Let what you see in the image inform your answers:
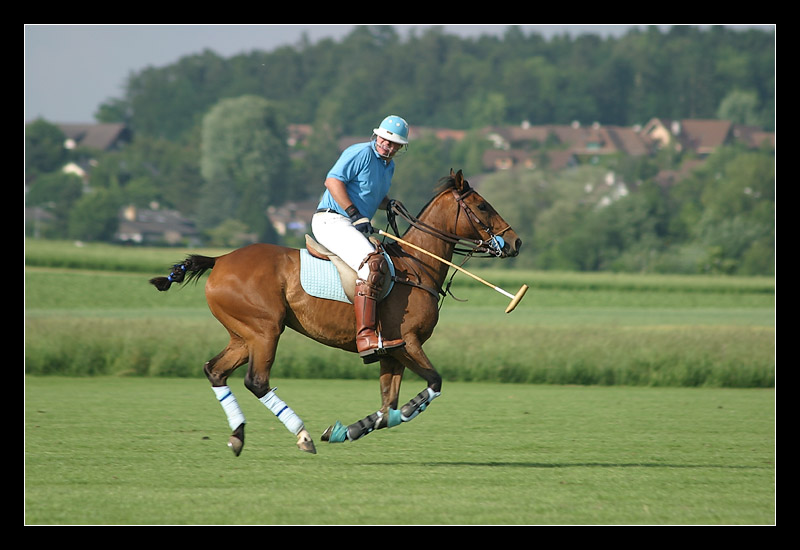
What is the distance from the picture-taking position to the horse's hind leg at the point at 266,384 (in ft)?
30.2

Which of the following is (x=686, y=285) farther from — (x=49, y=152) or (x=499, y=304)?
(x=49, y=152)

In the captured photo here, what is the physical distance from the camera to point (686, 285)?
145ft

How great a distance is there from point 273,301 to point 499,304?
3105 centimetres

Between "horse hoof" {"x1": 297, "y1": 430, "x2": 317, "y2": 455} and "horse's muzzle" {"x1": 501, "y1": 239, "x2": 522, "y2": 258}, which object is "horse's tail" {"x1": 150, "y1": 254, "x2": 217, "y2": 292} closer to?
"horse hoof" {"x1": 297, "y1": 430, "x2": 317, "y2": 455}

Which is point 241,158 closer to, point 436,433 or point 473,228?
point 436,433

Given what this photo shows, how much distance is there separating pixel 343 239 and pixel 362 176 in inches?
21.6

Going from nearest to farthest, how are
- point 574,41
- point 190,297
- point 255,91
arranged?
point 190,297
point 255,91
point 574,41

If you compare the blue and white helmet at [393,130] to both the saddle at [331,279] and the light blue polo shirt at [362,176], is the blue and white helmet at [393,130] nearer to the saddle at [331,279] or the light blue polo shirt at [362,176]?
the light blue polo shirt at [362,176]

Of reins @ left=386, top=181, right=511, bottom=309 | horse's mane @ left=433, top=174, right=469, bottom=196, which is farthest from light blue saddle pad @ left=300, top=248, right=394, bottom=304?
horse's mane @ left=433, top=174, right=469, bottom=196

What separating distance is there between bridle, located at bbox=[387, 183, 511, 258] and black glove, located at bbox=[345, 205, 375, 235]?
1.64 ft

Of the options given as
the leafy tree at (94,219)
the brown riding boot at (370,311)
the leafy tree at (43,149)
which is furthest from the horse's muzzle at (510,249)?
the leafy tree at (43,149)

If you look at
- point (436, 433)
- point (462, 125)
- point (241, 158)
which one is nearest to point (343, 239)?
point (436, 433)

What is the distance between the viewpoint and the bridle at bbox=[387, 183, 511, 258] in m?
9.66
